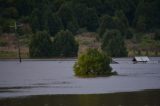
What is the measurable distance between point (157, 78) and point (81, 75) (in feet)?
27.4

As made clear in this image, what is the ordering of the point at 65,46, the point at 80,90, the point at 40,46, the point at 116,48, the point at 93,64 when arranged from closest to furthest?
the point at 80,90 < the point at 93,64 < the point at 40,46 < the point at 116,48 < the point at 65,46

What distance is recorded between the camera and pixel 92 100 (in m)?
51.2

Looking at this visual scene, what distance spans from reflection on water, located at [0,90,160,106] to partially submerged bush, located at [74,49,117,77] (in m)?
21.7

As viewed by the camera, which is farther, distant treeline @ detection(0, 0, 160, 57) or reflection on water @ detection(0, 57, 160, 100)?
distant treeline @ detection(0, 0, 160, 57)

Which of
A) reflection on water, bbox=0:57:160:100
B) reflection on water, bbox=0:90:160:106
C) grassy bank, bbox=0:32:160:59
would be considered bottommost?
grassy bank, bbox=0:32:160:59

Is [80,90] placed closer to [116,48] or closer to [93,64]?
[93,64]

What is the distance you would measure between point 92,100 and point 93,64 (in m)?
27.1

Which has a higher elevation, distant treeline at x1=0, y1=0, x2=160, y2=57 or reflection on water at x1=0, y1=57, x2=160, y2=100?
distant treeline at x1=0, y1=0, x2=160, y2=57

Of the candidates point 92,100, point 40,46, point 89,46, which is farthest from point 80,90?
point 89,46

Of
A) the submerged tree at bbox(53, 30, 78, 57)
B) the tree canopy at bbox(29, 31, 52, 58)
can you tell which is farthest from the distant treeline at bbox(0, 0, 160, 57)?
the tree canopy at bbox(29, 31, 52, 58)

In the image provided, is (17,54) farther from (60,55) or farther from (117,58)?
(117,58)

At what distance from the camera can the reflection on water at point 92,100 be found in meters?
48.8

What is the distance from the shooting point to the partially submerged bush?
257ft

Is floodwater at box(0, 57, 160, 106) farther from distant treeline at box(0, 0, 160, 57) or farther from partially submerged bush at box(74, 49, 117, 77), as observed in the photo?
distant treeline at box(0, 0, 160, 57)
